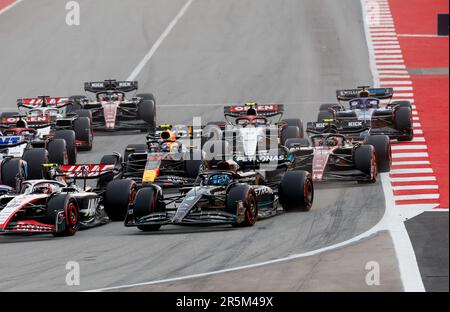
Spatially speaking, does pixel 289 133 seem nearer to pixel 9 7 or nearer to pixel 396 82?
pixel 396 82

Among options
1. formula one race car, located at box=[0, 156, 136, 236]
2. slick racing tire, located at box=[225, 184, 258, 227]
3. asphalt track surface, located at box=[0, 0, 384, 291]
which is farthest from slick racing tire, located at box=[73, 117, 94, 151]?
slick racing tire, located at box=[225, 184, 258, 227]

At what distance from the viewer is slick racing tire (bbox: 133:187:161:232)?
25297 millimetres

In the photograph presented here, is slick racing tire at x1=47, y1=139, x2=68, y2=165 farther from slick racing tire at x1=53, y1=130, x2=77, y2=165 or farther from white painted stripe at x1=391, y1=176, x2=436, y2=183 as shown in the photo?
white painted stripe at x1=391, y1=176, x2=436, y2=183

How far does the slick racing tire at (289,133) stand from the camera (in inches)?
1341

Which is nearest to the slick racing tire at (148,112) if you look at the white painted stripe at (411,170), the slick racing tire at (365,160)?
the white painted stripe at (411,170)

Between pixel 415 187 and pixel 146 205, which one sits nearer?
pixel 146 205

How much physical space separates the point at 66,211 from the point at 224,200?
3227mm

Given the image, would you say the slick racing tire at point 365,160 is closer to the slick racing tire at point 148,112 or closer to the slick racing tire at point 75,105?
the slick racing tire at point 148,112

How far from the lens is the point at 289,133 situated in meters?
34.2

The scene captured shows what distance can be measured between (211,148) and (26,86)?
18.6 metres

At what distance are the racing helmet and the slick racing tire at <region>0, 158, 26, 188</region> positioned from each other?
5.20m

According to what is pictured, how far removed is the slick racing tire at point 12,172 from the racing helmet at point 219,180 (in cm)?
520

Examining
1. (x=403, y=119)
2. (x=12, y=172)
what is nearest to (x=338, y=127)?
Answer: (x=403, y=119)
